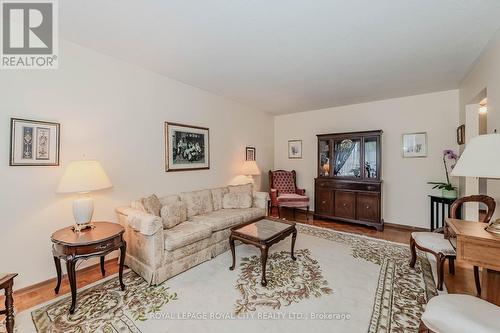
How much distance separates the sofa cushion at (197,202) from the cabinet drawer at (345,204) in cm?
270

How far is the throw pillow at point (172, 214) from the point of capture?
9.44 ft

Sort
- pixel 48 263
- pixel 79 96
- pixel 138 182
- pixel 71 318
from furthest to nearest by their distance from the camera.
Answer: pixel 138 182 < pixel 79 96 < pixel 48 263 < pixel 71 318

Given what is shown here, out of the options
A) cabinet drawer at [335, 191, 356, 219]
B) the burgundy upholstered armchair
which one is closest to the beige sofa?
the burgundy upholstered armchair

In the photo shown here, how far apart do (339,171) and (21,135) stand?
4.98m

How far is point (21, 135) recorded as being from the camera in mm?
2199

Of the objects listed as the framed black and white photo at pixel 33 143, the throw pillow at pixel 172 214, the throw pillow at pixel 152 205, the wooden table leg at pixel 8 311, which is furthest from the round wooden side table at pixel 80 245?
the framed black and white photo at pixel 33 143

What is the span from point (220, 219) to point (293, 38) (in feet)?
8.16

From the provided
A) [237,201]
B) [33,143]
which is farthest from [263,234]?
[33,143]

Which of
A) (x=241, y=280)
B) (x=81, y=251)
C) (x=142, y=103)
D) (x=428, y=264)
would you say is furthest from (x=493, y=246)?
(x=142, y=103)

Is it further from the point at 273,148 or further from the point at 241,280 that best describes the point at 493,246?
the point at 273,148

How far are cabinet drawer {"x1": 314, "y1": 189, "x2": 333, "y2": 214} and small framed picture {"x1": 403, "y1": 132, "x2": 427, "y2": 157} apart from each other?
5.50 feet

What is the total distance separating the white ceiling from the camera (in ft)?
6.27

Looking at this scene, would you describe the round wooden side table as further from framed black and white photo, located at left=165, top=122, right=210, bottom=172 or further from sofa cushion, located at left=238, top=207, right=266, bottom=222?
sofa cushion, located at left=238, top=207, right=266, bottom=222

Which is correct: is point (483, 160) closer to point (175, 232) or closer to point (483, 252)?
point (483, 252)
